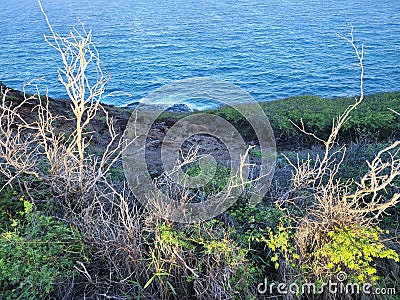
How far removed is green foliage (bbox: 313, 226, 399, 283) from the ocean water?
33.7ft

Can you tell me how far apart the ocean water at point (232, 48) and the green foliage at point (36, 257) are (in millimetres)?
9351

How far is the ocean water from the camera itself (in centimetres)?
2253

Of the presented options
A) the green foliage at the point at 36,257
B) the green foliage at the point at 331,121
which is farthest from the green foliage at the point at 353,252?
the green foliage at the point at 331,121

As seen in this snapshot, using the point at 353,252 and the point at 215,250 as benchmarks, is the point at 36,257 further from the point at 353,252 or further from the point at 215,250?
the point at 353,252

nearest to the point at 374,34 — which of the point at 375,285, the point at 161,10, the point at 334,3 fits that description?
the point at 334,3

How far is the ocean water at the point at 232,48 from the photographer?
73.9ft

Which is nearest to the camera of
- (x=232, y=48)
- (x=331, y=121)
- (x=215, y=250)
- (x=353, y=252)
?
(x=353, y=252)

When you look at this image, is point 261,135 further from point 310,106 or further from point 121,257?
point 121,257

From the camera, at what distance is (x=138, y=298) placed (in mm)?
3469

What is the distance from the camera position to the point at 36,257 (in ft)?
12.0

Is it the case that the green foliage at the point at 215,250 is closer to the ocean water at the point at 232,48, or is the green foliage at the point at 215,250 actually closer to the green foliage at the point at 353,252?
the green foliage at the point at 353,252

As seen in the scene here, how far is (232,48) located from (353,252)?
91.9 feet

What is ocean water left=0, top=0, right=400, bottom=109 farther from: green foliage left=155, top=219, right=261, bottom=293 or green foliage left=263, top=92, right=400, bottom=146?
green foliage left=155, top=219, right=261, bottom=293

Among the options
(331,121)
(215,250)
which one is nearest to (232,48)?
(331,121)
